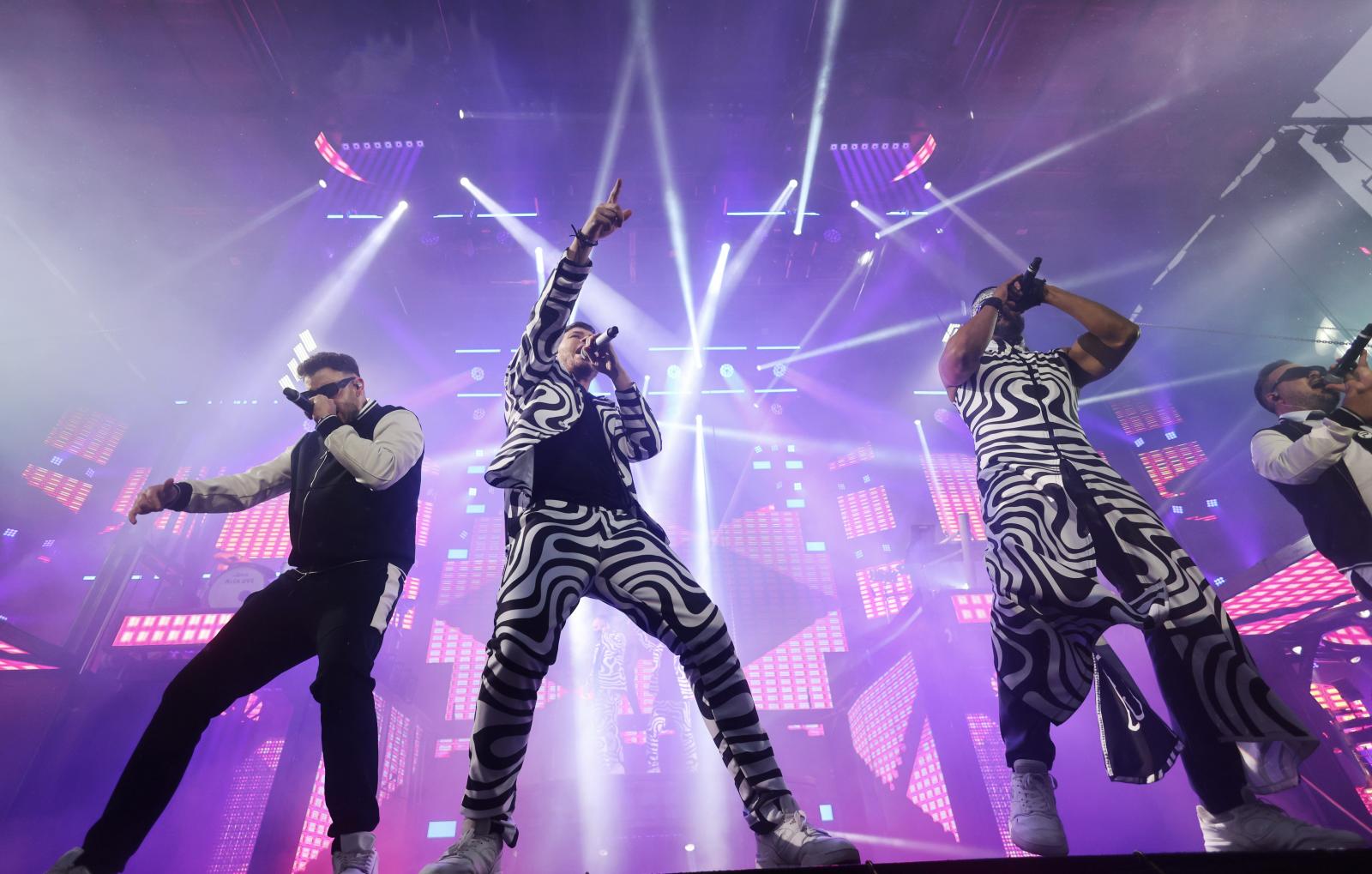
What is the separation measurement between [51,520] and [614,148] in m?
9.80

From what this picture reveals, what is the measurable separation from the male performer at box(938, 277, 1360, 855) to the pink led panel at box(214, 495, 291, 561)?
10.4 meters

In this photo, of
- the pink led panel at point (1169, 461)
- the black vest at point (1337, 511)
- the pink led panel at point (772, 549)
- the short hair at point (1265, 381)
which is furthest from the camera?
the pink led panel at point (772, 549)

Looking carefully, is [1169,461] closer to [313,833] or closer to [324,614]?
[324,614]

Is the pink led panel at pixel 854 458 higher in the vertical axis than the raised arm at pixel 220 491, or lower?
higher

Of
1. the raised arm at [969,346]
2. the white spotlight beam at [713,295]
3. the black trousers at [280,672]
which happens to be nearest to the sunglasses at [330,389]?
the black trousers at [280,672]

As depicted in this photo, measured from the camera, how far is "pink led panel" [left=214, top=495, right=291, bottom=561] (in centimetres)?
959

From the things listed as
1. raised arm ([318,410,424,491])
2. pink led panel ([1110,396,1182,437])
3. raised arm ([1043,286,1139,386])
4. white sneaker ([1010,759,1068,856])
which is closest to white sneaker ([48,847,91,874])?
raised arm ([318,410,424,491])

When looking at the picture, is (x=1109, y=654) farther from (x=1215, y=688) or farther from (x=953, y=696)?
(x=953, y=696)

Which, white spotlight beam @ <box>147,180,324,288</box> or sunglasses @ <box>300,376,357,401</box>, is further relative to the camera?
white spotlight beam @ <box>147,180,324,288</box>

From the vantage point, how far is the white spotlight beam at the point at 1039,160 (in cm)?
748

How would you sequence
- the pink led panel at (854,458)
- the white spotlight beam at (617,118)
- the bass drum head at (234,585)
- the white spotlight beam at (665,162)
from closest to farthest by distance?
the white spotlight beam at (665,162) < the white spotlight beam at (617,118) < the bass drum head at (234,585) < the pink led panel at (854,458)

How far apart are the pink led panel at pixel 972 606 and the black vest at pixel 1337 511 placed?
6172 millimetres

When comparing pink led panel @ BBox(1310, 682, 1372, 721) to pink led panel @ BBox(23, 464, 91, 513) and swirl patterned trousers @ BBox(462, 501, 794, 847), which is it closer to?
swirl patterned trousers @ BBox(462, 501, 794, 847)

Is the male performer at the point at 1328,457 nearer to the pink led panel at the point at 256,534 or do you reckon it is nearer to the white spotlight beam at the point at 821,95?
the white spotlight beam at the point at 821,95
